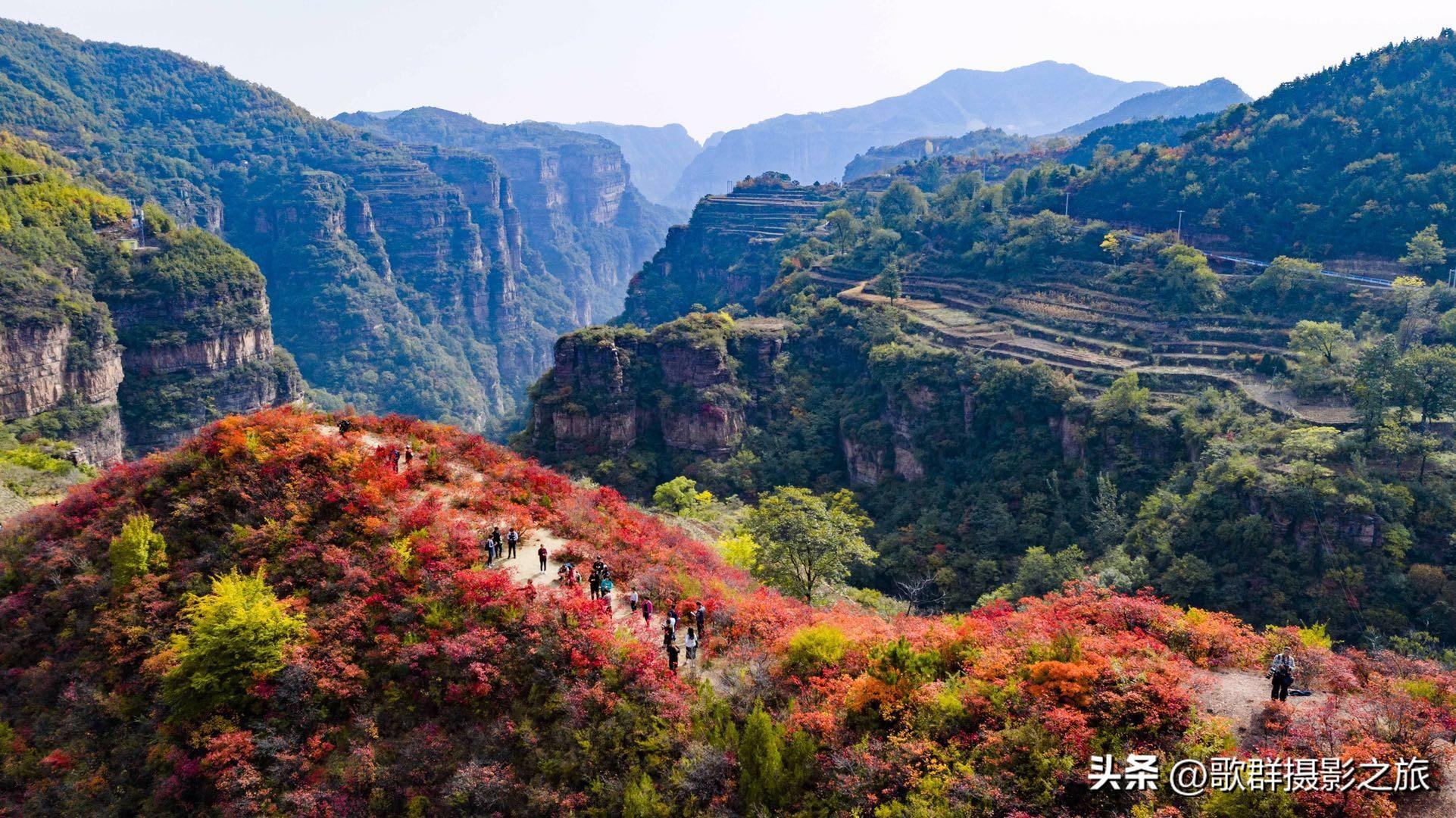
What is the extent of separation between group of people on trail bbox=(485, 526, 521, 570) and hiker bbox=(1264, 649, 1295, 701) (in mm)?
14902

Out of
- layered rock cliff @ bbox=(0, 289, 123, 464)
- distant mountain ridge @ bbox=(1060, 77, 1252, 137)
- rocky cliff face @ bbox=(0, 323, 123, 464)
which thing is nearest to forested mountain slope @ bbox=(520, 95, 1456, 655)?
rocky cliff face @ bbox=(0, 323, 123, 464)

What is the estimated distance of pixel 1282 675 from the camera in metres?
13.5

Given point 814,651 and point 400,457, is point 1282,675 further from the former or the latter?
point 400,457

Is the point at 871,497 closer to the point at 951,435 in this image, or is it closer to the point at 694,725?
the point at 951,435

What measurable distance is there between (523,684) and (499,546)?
4731 millimetres

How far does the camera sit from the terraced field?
1750 inches

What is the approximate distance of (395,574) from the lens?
19.2 m

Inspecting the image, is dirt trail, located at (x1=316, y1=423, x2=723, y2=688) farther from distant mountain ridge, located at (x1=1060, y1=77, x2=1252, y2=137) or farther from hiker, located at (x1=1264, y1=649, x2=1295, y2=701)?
distant mountain ridge, located at (x1=1060, y1=77, x2=1252, y2=137)

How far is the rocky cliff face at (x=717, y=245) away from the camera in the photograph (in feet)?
348

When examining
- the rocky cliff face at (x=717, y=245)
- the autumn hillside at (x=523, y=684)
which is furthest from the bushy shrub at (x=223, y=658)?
the rocky cliff face at (x=717, y=245)

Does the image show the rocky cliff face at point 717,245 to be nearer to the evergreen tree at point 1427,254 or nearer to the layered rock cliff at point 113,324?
the layered rock cliff at point 113,324

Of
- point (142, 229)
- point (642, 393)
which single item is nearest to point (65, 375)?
point (142, 229)

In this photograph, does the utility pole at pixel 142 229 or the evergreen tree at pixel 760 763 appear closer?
the evergreen tree at pixel 760 763

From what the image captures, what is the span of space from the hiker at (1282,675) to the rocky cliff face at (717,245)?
8879 cm
